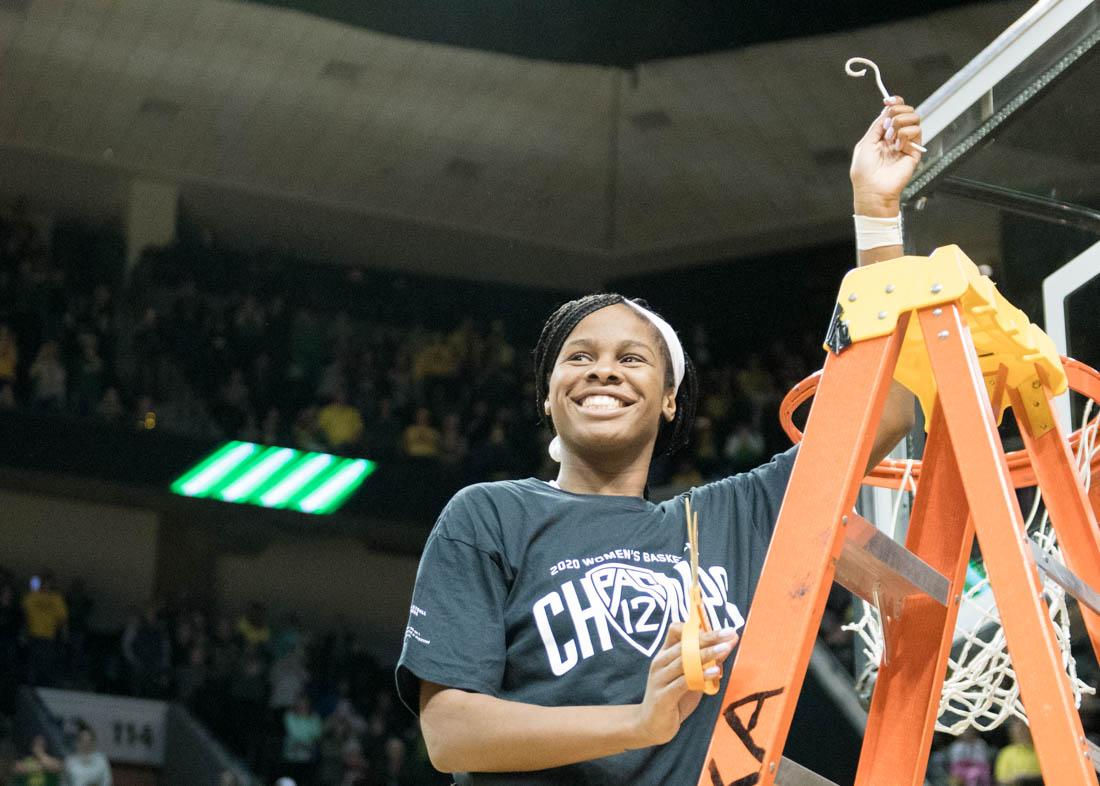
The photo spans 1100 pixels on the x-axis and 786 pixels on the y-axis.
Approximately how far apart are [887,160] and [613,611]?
0.74 metres

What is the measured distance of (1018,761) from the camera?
7547mm

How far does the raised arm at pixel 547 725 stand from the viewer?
5.04 ft

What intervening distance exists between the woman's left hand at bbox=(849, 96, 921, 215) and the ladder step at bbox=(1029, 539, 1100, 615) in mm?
521

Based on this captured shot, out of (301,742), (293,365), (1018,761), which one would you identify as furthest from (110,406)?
(1018,761)

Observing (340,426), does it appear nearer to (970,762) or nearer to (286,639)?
(286,639)

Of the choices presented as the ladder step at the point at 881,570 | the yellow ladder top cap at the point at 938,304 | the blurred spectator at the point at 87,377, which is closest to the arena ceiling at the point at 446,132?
the blurred spectator at the point at 87,377

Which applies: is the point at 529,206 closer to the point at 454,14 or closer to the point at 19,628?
the point at 454,14

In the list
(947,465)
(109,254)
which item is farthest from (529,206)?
(947,465)

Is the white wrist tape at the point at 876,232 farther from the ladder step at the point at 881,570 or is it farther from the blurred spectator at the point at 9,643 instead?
the blurred spectator at the point at 9,643

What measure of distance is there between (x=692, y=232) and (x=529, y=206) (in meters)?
1.73

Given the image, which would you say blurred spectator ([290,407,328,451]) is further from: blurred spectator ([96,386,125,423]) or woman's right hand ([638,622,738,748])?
woman's right hand ([638,622,738,748])

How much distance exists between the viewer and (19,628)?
36.4 ft

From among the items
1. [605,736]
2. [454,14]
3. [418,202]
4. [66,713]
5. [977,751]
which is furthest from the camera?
[418,202]

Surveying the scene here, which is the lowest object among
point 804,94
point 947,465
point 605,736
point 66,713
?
point 66,713
